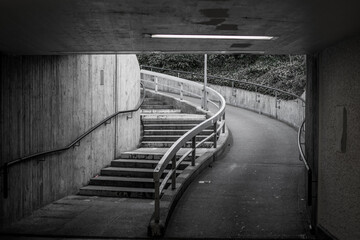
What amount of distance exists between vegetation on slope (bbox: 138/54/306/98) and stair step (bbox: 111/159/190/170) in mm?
9122

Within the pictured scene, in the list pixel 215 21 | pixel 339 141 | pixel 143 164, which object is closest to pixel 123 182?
pixel 143 164

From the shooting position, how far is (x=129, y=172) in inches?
353

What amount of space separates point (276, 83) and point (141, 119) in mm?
8576

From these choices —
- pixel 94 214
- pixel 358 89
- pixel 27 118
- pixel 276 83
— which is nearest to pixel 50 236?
pixel 94 214

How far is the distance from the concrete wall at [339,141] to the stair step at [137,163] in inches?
162

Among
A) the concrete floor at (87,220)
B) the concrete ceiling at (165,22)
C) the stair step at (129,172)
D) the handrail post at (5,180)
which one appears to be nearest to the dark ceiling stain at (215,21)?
the concrete ceiling at (165,22)

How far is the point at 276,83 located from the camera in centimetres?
1867

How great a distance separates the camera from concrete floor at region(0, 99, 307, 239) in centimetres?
570

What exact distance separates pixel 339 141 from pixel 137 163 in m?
5.42

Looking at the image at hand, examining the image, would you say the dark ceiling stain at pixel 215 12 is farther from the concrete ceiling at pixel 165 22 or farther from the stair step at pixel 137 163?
the stair step at pixel 137 163

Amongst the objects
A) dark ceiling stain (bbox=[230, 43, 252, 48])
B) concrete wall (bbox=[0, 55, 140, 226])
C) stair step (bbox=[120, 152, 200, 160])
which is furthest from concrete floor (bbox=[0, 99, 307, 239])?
dark ceiling stain (bbox=[230, 43, 252, 48])

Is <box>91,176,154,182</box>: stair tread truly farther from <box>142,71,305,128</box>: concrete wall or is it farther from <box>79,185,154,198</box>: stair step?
<box>142,71,305,128</box>: concrete wall

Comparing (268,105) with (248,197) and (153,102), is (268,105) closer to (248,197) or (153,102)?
(153,102)

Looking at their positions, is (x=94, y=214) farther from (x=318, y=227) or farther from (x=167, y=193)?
(x=318, y=227)
